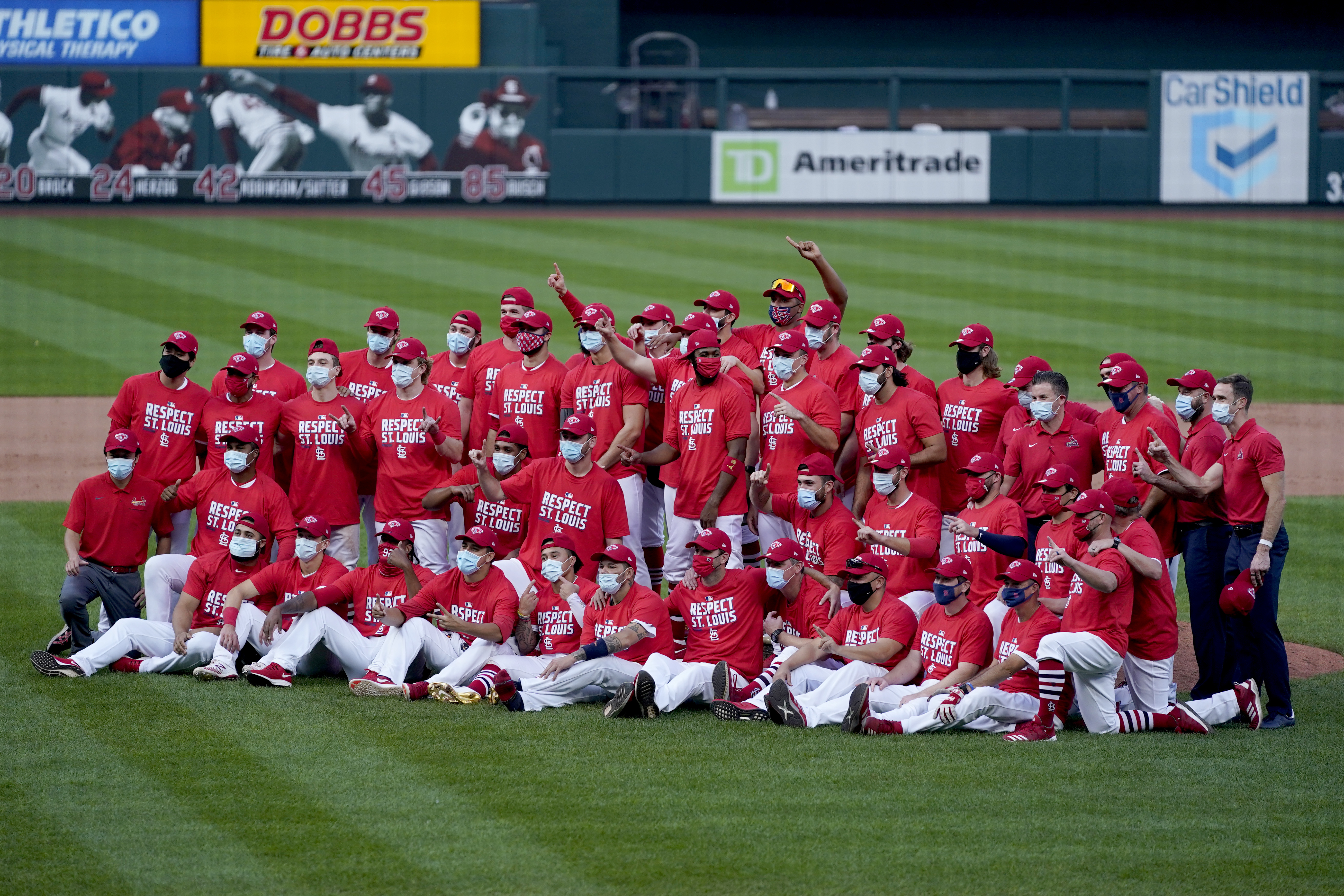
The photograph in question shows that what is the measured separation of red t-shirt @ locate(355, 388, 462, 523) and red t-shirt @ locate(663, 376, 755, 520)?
134cm

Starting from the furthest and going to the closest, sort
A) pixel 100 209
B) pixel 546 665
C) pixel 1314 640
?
pixel 100 209, pixel 1314 640, pixel 546 665

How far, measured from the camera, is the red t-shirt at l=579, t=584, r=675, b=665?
812cm

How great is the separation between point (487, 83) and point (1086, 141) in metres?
10.3

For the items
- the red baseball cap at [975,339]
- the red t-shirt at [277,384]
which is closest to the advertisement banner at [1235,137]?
the red baseball cap at [975,339]

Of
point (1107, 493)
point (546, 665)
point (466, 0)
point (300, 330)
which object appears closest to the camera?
point (1107, 493)

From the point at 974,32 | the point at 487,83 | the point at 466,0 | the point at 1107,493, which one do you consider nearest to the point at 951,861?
the point at 1107,493

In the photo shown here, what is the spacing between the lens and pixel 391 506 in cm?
927

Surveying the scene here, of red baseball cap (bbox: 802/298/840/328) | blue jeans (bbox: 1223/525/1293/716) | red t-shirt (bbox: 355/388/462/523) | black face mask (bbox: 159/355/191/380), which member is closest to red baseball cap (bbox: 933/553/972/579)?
blue jeans (bbox: 1223/525/1293/716)

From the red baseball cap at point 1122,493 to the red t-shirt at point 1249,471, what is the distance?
602mm

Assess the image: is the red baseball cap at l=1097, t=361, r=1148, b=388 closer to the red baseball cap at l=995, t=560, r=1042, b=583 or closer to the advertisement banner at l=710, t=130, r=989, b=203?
the red baseball cap at l=995, t=560, r=1042, b=583

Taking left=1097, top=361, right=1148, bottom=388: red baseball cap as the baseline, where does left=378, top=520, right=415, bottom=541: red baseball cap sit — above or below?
below

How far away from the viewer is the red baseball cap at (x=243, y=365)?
8.94 m

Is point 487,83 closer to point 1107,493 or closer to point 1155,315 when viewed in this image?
point 1155,315

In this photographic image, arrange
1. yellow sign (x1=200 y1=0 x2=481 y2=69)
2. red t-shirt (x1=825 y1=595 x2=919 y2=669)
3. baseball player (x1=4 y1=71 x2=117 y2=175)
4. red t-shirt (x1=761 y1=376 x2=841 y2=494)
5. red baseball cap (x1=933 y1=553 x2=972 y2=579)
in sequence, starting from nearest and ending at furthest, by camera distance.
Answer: red baseball cap (x1=933 y1=553 x2=972 y2=579), red t-shirt (x1=825 y1=595 x2=919 y2=669), red t-shirt (x1=761 y1=376 x2=841 y2=494), baseball player (x1=4 y1=71 x2=117 y2=175), yellow sign (x1=200 y1=0 x2=481 y2=69)
